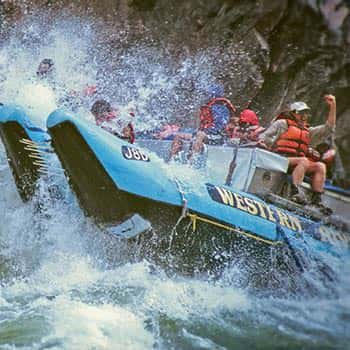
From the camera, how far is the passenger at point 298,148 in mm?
2777

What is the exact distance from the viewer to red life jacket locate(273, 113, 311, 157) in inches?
113

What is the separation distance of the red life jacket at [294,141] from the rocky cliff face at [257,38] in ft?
4.44

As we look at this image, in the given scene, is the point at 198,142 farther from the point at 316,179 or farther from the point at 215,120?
the point at 316,179

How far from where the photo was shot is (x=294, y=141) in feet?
9.49

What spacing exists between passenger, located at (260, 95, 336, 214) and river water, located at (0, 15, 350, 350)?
348mm

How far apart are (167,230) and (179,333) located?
1.39 ft

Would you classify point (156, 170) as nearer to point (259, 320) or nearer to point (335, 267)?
point (259, 320)

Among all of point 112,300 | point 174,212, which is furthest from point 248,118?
point 112,300

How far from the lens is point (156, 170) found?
2410mm

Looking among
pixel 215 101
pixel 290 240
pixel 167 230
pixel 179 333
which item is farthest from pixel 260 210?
pixel 215 101

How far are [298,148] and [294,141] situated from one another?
0.03m

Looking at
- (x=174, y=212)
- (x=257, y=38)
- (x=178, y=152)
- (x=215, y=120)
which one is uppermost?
(x=257, y=38)

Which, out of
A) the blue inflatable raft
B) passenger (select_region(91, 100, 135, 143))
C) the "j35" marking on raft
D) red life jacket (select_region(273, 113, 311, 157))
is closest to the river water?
the blue inflatable raft

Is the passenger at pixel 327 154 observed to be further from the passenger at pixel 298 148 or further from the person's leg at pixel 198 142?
the person's leg at pixel 198 142
